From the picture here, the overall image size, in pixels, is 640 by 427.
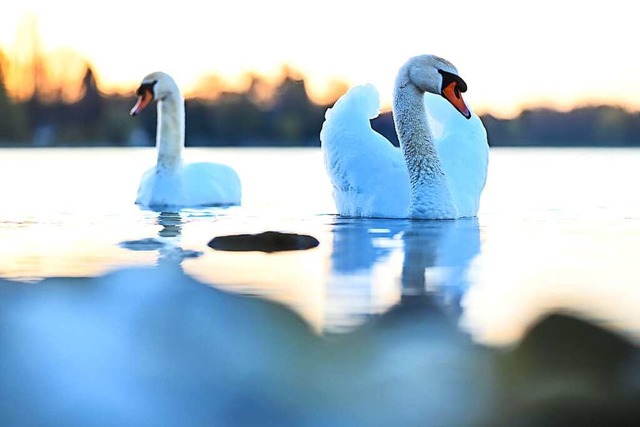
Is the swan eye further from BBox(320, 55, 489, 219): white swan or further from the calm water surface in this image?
BBox(320, 55, 489, 219): white swan

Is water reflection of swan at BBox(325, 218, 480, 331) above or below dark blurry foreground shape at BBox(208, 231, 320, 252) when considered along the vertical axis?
above

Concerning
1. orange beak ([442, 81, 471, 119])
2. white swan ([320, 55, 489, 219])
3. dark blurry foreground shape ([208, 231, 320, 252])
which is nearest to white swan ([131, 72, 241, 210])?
white swan ([320, 55, 489, 219])

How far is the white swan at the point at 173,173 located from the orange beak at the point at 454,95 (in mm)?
3098

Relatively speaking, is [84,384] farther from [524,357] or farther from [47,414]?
[524,357]

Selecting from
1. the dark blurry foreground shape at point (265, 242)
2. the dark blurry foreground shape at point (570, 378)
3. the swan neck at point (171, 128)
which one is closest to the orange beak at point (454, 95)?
the dark blurry foreground shape at point (265, 242)

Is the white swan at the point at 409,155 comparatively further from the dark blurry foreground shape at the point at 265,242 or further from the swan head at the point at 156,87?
the swan head at the point at 156,87

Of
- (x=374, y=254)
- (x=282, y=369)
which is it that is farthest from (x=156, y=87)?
(x=282, y=369)

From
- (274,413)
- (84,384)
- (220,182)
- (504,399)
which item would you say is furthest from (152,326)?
(220,182)

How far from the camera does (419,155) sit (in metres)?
10.1

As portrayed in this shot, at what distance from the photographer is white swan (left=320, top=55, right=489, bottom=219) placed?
984cm

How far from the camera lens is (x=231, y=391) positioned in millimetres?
4832

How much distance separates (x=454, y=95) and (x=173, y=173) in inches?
141

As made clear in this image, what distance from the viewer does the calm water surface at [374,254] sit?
648 cm

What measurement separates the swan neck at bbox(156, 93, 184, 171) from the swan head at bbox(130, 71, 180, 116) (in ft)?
0.30
